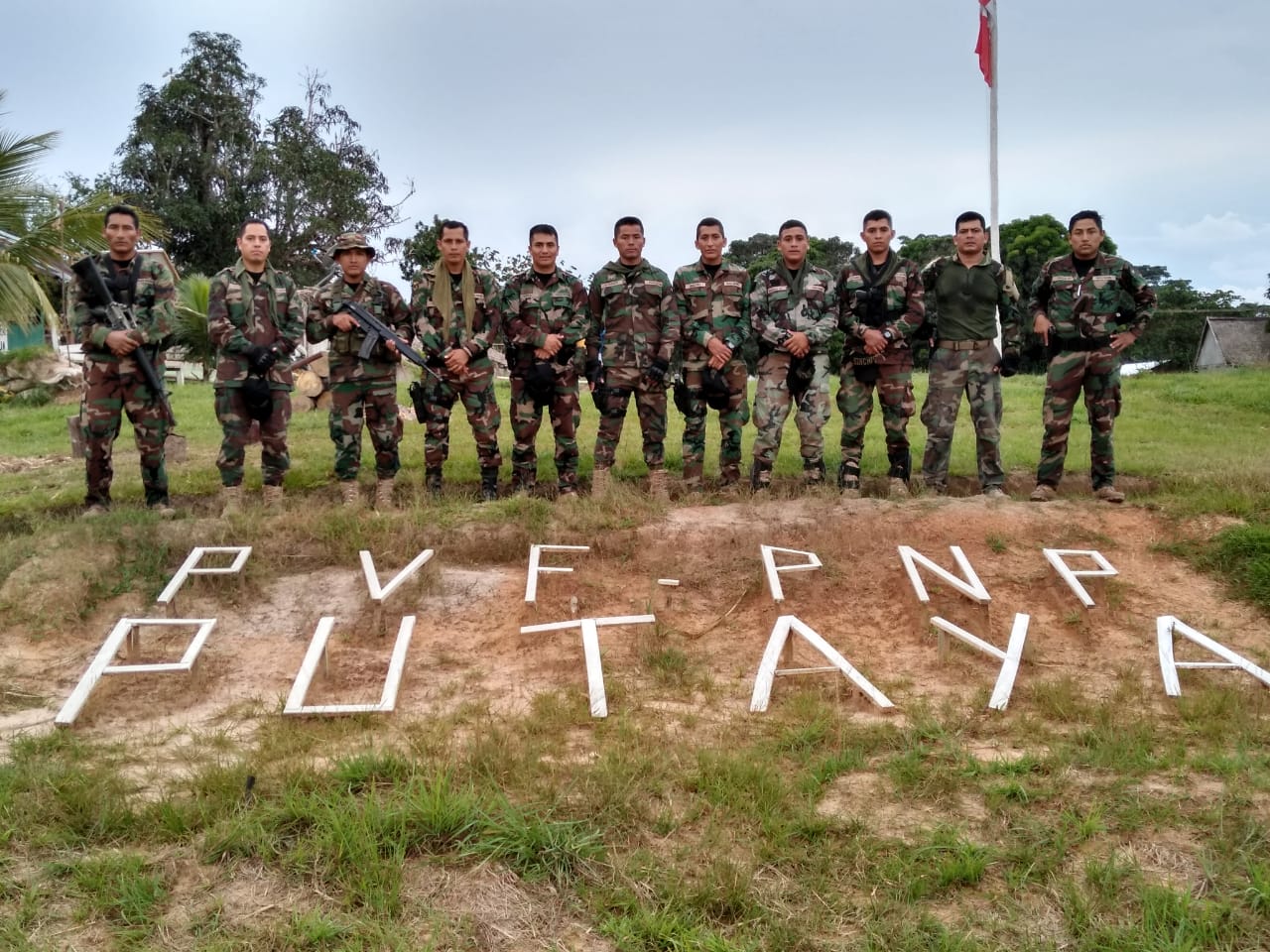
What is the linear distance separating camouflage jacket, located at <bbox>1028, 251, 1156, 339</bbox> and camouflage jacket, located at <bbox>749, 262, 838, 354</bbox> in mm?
1691

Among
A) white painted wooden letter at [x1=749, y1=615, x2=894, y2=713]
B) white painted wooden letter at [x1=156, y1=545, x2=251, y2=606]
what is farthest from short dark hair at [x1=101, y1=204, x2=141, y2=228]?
white painted wooden letter at [x1=749, y1=615, x2=894, y2=713]

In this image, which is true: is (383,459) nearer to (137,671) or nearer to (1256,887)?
(137,671)

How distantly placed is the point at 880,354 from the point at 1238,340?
25.5 metres

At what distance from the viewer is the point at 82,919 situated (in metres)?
3.06

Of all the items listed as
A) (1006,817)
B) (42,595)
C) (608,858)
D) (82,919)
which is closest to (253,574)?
(42,595)

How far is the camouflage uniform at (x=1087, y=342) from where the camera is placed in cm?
741

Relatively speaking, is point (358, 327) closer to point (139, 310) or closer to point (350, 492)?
point (350, 492)

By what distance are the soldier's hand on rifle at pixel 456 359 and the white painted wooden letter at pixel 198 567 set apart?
2.06 m

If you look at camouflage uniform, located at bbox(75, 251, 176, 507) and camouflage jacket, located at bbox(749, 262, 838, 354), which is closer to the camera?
camouflage uniform, located at bbox(75, 251, 176, 507)

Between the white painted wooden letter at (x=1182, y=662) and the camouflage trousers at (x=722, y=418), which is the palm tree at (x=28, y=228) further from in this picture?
the white painted wooden letter at (x=1182, y=662)

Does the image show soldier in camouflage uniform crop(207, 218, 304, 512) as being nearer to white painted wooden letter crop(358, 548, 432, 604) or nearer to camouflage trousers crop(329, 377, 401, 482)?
camouflage trousers crop(329, 377, 401, 482)

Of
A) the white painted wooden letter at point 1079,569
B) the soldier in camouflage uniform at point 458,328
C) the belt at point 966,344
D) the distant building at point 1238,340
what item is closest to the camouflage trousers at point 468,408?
the soldier in camouflage uniform at point 458,328

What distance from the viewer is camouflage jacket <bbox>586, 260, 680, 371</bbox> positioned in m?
7.73

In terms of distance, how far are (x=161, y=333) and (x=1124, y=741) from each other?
6.99 meters
